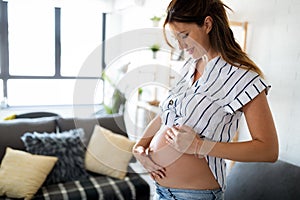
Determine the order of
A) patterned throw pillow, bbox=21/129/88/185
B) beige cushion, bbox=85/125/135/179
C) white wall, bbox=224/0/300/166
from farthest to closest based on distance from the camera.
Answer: beige cushion, bbox=85/125/135/179, patterned throw pillow, bbox=21/129/88/185, white wall, bbox=224/0/300/166

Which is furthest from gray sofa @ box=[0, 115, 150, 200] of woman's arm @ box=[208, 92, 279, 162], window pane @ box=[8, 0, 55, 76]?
window pane @ box=[8, 0, 55, 76]

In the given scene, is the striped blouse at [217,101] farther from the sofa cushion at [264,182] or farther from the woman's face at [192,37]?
the sofa cushion at [264,182]

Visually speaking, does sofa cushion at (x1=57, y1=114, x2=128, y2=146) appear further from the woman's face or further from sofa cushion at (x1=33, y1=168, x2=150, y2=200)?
the woman's face

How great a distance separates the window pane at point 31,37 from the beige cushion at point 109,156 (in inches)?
90.2

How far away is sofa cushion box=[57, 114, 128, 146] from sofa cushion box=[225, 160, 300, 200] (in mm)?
1096

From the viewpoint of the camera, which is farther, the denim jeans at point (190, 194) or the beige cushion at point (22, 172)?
the beige cushion at point (22, 172)

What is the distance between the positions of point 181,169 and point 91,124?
148cm

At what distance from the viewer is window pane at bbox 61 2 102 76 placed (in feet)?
13.4

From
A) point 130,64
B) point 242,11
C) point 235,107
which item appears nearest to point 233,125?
point 235,107

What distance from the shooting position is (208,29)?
85 centimetres

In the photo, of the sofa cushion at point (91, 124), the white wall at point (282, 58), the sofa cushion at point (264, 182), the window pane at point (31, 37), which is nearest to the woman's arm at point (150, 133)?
the sofa cushion at point (264, 182)

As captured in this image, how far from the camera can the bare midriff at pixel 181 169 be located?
0.90 meters

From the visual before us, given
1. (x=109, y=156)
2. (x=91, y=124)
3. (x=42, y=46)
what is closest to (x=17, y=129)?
(x=91, y=124)

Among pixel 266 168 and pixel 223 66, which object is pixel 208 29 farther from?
pixel 266 168
